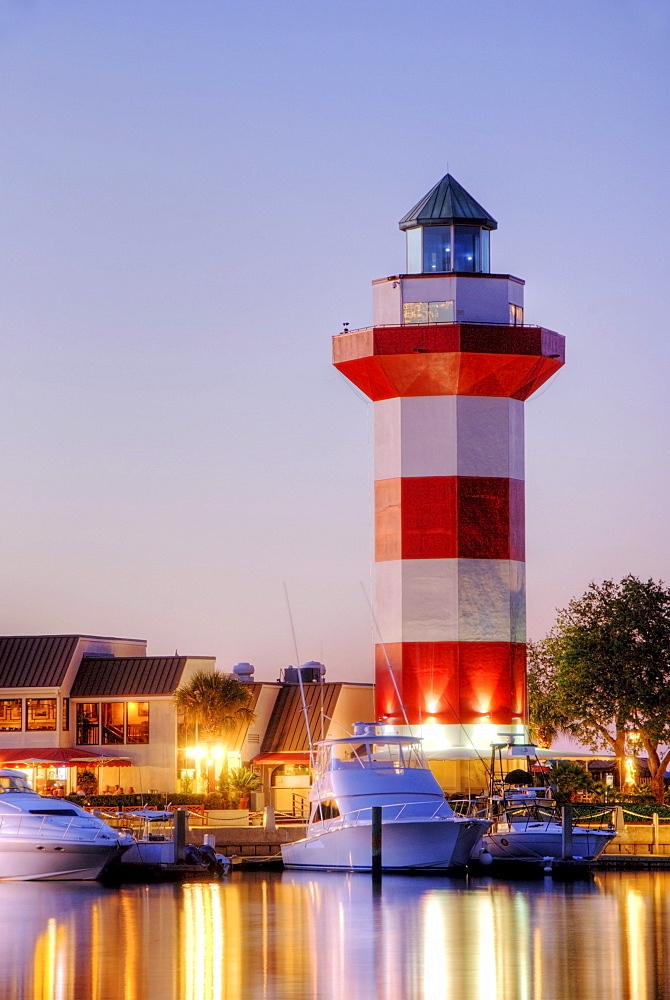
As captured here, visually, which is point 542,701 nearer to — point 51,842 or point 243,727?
point 243,727

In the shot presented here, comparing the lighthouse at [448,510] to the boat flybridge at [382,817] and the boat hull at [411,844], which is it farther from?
the boat hull at [411,844]

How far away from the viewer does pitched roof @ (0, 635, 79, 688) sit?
259 feet

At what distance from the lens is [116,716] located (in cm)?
7875

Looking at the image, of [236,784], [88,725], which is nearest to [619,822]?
[236,784]

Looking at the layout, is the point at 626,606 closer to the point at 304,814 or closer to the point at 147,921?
the point at 304,814

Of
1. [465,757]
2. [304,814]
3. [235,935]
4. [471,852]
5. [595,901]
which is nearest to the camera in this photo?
[235,935]

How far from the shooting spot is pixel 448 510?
72750 mm

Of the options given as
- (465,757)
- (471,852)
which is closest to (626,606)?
(465,757)

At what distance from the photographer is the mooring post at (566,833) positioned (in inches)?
2429

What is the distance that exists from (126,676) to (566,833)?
2374 cm

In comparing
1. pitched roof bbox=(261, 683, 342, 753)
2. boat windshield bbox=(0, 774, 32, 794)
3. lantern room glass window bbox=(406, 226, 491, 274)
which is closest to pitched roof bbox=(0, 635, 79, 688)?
pitched roof bbox=(261, 683, 342, 753)

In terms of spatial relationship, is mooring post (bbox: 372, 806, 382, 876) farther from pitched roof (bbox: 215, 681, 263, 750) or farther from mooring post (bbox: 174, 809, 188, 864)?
pitched roof (bbox: 215, 681, 263, 750)

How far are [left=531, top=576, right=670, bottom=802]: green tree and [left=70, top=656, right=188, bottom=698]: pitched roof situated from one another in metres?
15.9

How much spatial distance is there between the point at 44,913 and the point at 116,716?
2937 centimetres
